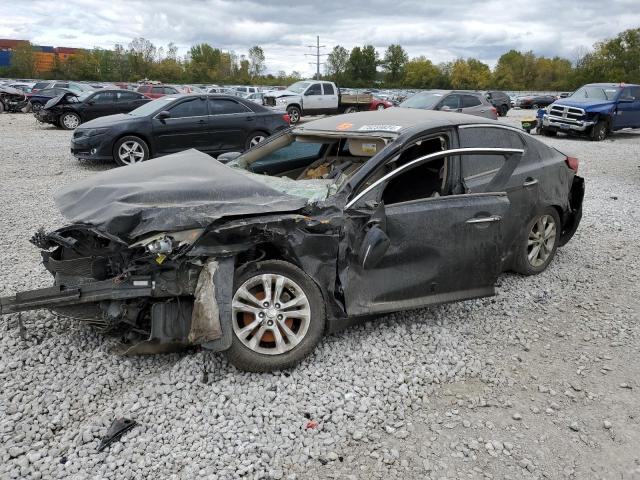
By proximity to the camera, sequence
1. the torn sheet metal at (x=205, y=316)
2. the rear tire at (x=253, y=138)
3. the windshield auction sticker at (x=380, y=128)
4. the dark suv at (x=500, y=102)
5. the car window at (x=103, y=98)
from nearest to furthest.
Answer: the torn sheet metal at (x=205, y=316) < the windshield auction sticker at (x=380, y=128) < the rear tire at (x=253, y=138) < the car window at (x=103, y=98) < the dark suv at (x=500, y=102)

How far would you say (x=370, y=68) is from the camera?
98250 mm

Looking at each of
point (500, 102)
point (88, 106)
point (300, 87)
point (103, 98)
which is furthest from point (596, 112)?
point (88, 106)

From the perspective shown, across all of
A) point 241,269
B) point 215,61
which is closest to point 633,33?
point 215,61

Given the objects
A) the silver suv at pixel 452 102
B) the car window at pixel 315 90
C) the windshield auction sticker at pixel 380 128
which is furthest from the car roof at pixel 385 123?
the car window at pixel 315 90

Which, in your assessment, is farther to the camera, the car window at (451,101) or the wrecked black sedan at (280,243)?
the car window at (451,101)

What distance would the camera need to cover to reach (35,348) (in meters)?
3.65

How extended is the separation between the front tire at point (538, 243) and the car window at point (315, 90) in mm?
20355

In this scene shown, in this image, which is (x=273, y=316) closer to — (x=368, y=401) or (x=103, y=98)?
(x=368, y=401)

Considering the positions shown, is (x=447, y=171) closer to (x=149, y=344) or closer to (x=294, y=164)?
(x=294, y=164)

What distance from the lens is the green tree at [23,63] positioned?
74.4 metres

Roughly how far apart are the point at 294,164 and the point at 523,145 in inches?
85.4

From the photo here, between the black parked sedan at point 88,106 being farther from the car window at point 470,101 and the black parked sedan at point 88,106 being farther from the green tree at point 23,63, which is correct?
the green tree at point 23,63

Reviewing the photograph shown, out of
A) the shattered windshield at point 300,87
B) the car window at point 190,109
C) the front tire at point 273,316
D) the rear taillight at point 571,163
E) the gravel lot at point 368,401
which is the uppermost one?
the shattered windshield at point 300,87

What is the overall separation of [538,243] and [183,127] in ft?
26.4
